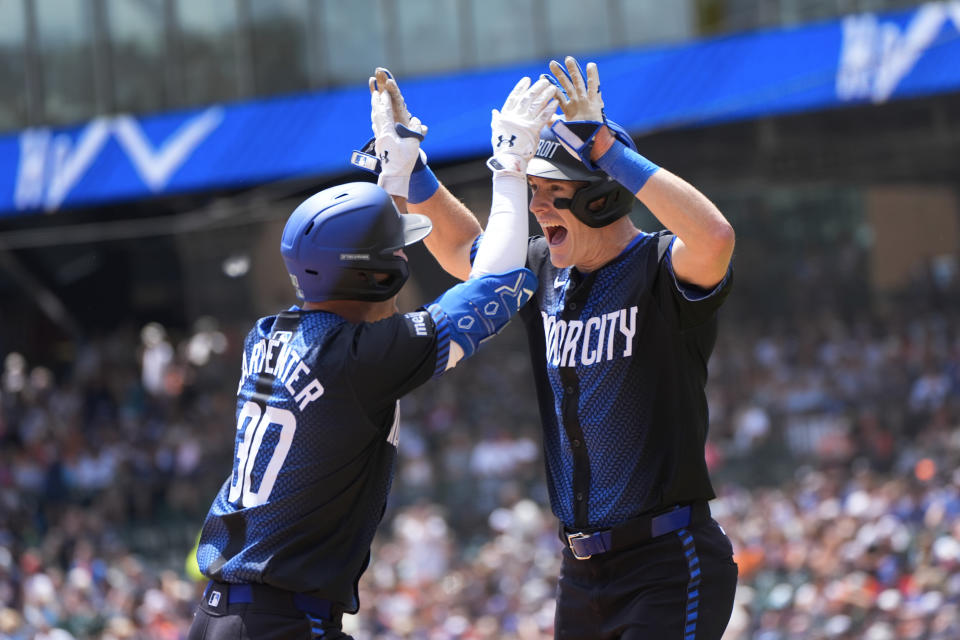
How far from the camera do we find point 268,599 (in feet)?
9.87

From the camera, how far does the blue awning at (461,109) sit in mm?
15258

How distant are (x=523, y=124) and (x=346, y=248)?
733 millimetres

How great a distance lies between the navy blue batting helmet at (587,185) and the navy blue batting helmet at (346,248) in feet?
2.05

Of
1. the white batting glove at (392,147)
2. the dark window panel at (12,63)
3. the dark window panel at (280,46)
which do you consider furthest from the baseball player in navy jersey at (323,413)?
the dark window panel at (12,63)

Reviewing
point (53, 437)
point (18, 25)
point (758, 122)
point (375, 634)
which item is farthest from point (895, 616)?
point (18, 25)

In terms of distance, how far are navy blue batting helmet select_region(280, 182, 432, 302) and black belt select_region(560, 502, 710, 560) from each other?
3.06 feet

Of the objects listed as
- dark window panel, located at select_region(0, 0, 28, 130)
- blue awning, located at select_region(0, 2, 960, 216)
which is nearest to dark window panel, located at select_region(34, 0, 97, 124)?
dark window panel, located at select_region(0, 0, 28, 130)

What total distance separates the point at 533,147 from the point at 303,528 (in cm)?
130

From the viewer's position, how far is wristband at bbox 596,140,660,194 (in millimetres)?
3385

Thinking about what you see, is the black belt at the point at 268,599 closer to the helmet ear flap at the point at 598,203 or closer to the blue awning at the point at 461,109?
the helmet ear flap at the point at 598,203

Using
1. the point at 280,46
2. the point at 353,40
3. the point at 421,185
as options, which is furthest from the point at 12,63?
the point at 421,185

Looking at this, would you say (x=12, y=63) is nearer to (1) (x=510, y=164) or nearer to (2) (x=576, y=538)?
(1) (x=510, y=164)

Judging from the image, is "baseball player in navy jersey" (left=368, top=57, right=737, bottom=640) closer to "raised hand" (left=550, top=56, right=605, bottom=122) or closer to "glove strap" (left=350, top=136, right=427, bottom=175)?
"raised hand" (left=550, top=56, right=605, bottom=122)

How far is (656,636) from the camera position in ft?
11.1
